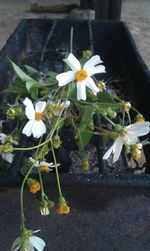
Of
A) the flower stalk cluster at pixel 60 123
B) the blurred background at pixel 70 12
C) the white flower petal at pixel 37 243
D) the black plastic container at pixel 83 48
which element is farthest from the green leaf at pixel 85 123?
the blurred background at pixel 70 12

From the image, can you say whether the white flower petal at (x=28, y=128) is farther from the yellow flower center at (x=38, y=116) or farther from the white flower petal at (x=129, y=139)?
the white flower petal at (x=129, y=139)

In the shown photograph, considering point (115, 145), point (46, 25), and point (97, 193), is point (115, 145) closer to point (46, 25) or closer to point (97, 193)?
point (97, 193)

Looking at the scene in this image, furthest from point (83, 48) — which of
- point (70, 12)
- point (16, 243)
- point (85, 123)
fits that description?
point (70, 12)

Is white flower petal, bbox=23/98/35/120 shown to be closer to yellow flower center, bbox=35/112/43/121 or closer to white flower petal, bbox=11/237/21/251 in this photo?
yellow flower center, bbox=35/112/43/121

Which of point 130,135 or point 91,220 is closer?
point 130,135

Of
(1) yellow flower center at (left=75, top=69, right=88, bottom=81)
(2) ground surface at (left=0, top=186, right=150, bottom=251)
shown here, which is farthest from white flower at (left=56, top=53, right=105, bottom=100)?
(2) ground surface at (left=0, top=186, right=150, bottom=251)

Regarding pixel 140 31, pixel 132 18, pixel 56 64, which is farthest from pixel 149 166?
pixel 132 18

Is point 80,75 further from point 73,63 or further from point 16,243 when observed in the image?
point 16,243

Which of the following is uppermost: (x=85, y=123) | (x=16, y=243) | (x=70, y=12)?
(x=85, y=123)
